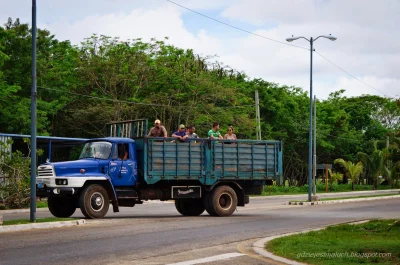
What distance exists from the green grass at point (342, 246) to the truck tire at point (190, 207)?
8.51 m

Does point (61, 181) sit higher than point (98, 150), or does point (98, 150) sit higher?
point (98, 150)

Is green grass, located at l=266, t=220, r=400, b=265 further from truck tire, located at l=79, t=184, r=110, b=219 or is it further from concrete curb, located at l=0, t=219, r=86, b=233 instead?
truck tire, located at l=79, t=184, r=110, b=219

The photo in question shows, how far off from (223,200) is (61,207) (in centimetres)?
564

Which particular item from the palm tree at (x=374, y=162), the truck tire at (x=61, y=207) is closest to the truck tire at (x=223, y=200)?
the truck tire at (x=61, y=207)

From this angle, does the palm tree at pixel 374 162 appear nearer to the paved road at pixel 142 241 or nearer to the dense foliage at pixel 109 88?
the dense foliage at pixel 109 88

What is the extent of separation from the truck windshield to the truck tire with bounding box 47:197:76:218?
1.53 meters

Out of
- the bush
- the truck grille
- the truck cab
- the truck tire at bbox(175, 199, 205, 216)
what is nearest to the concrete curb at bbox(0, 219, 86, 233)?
the truck cab

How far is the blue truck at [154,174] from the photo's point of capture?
22.0 m

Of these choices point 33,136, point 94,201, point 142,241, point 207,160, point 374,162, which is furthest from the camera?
point 374,162

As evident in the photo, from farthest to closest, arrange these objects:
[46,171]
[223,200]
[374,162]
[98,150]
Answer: [374,162], [223,200], [98,150], [46,171]

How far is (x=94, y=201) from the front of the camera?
71.9 ft

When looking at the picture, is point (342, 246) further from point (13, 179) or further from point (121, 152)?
point (13, 179)

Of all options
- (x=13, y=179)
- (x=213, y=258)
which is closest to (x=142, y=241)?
(x=213, y=258)

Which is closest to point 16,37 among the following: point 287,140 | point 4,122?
point 4,122
